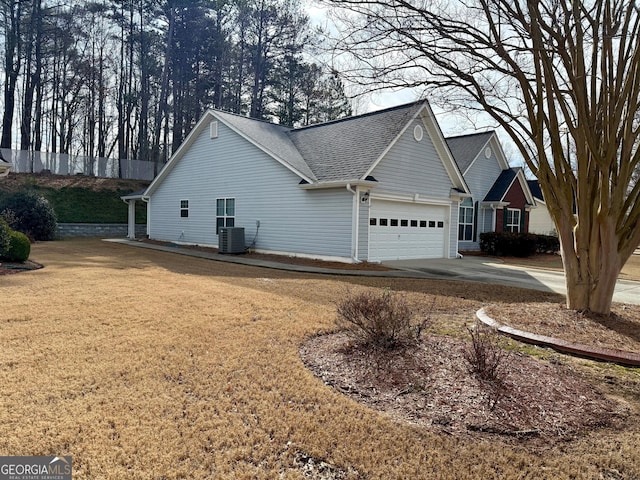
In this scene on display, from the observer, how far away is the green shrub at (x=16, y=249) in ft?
35.9

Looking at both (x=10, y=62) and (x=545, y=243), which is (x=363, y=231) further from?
(x=10, y=62)

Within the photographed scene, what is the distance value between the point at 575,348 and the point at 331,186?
9.35 m

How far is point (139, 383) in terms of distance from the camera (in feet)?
11.6

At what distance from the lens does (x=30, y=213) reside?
1898cm

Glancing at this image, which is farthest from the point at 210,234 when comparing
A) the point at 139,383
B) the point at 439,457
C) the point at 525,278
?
the point at 439,457

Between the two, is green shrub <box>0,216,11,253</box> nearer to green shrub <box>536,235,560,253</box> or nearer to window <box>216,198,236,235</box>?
window <box>216,198,236,235</box>

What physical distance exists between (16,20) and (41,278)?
26.1m

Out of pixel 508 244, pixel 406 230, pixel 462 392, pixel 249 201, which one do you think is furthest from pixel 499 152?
pixel 462 392

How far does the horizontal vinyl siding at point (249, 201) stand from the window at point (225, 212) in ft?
0.71

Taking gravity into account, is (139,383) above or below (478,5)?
below

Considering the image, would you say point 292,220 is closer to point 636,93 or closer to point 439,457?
point 636,93

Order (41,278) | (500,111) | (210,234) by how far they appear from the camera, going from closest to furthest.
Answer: (500,111)
(41,278)
(210,234)

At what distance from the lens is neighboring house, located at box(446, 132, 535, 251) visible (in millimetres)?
20609

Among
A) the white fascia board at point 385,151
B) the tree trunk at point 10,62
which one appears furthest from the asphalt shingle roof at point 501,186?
the tree trunk at point 10,62
